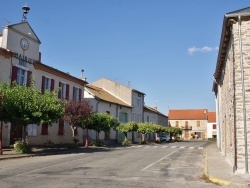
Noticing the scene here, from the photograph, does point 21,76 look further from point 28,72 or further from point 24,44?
point 24,44

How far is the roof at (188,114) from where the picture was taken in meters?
99.4

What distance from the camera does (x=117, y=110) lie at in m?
48.8

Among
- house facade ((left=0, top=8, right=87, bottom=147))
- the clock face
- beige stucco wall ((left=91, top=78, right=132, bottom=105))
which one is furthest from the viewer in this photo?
beige stucco wall ((left=91, top=78, right=132, bottom=105))

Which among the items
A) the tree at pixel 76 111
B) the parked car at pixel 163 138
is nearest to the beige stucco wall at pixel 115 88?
the parked car at pixel 163 138

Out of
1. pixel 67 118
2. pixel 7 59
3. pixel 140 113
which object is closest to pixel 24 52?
pixel 7 59

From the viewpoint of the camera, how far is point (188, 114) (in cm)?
10188

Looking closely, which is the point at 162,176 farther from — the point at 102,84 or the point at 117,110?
the point at 102,84

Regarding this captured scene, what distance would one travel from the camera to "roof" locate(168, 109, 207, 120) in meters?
→ 99.4

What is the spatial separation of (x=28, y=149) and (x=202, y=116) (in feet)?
270

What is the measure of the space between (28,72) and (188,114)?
78.2m

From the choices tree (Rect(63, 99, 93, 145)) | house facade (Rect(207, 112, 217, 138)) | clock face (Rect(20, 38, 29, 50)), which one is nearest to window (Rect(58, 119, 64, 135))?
tree (Rect(63, 99, 93, 145))

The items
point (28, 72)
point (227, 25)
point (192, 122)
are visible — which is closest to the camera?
point (227, 25)

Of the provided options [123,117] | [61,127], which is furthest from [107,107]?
[61,127]

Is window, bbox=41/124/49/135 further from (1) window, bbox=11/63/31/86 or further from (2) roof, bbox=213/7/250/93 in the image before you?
(2) roof, bbox=213/7/250/93
